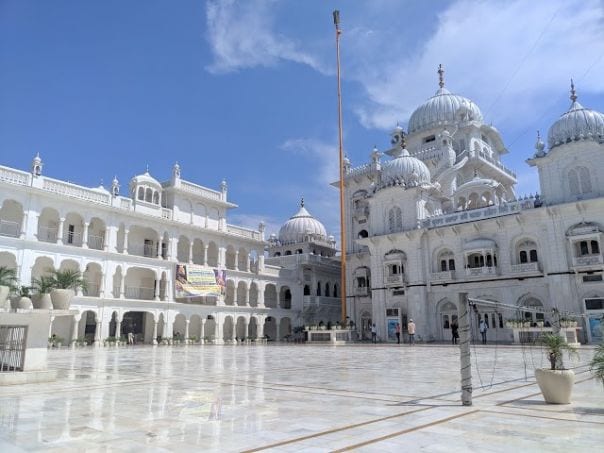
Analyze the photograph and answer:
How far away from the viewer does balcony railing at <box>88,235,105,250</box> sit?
34125mm

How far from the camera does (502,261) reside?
108ft

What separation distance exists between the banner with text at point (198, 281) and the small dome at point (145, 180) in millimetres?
6532

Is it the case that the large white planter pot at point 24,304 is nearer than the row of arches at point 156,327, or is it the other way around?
the large white planter pot at point 24,304

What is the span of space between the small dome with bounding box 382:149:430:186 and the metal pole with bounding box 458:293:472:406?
30.7 meters

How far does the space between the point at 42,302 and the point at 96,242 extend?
2507 centimetres

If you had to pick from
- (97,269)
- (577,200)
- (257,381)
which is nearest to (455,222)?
(577,200)

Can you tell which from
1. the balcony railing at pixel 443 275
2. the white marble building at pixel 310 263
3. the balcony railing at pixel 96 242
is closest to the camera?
the balcony railing at pixel 96 242

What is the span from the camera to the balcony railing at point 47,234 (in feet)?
103

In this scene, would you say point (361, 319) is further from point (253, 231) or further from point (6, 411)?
point (6, 411)

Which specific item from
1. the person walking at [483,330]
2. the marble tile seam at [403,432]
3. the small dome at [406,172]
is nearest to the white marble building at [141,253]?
the small dome at [406,172]

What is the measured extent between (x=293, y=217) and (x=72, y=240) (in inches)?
1115

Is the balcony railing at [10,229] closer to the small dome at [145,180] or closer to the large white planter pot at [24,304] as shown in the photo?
the small dome at [145,180]

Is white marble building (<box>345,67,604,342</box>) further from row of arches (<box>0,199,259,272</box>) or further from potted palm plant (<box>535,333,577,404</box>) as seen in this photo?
potted palm plant (<box>535,333,577,404</box>)

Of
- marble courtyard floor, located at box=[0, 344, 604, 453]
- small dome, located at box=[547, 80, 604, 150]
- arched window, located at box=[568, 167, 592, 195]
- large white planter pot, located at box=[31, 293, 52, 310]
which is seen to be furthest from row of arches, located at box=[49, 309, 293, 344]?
small dome, located at box=[547, 80, 604, 150]
